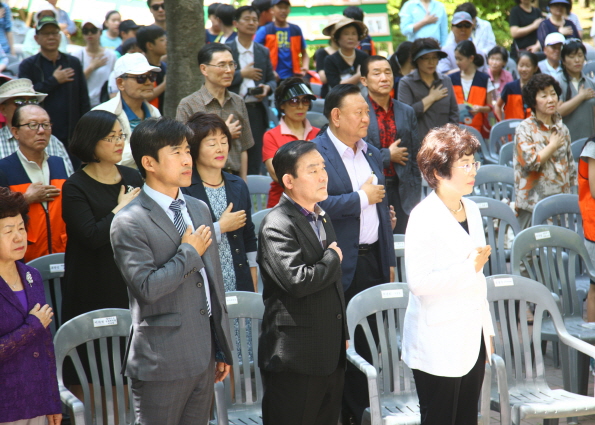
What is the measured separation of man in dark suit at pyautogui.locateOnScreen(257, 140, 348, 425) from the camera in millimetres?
3150

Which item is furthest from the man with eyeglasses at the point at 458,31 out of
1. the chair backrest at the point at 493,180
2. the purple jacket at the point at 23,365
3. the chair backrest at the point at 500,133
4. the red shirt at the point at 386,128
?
the purple jacket at the point at 23,365

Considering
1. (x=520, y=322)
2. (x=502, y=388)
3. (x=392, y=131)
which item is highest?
(x=392, y=131)

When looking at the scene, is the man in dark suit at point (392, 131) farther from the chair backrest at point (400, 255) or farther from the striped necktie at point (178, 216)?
the striped necktie at point (178, 216)

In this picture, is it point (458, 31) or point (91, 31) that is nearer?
point (91, 31)

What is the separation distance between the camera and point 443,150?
320cm

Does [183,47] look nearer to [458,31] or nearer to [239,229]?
[239,229]

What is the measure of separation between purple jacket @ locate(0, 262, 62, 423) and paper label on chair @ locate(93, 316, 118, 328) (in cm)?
33

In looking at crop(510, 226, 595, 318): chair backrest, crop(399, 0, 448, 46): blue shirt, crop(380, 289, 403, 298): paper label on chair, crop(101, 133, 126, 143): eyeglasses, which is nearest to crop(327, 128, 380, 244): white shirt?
crop(380, 289, 403, 298): paper label on chair

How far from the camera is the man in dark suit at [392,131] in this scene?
517cm

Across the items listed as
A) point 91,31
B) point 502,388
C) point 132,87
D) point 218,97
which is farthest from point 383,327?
point 91,31

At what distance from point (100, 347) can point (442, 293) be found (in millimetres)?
1689

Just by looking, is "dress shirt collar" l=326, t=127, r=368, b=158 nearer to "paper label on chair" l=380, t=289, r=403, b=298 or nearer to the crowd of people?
the crowd of people

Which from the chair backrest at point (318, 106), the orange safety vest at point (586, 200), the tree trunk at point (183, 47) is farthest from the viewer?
Answer: the chair backrest at point (318, 106)

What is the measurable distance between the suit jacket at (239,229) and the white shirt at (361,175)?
0.66 metres
